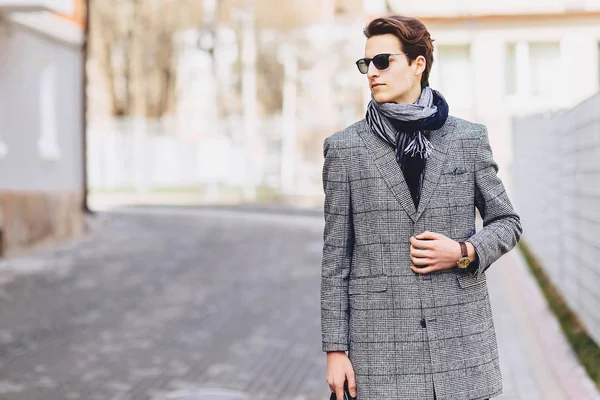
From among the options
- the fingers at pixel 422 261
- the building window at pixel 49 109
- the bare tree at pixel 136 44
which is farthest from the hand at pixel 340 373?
the bare tree at pixel 136 44

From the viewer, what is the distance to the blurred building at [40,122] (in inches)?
671

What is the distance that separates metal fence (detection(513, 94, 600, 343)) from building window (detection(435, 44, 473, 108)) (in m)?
14.3

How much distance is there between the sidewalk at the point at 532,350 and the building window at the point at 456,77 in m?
17.9

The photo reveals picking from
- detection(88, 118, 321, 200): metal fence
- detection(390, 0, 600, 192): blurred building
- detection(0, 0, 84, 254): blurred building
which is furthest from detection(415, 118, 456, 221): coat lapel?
detection(88, 118, 321, 200): metal fence

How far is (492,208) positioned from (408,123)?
356 millimetres

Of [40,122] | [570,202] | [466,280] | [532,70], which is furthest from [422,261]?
[532,70]

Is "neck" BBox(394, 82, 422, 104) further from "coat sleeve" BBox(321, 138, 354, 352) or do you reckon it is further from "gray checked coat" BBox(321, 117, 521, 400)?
"coat sleeve" BBox(321, 138, 354, 352)

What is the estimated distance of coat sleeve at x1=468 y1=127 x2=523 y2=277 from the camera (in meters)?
3.23

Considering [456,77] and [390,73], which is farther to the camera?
[456,77]

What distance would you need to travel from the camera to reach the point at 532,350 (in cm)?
857

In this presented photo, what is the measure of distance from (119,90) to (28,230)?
29489 mm

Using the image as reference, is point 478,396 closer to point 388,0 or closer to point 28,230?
point 28,230

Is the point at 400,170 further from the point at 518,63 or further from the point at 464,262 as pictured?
the point at 518,63

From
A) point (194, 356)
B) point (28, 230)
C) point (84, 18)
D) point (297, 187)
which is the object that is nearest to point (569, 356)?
point (194, 356)
